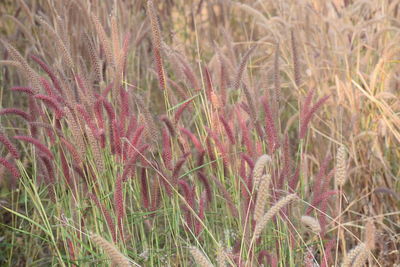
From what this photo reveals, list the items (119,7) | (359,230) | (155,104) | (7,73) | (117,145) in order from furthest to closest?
(155,104), (7,73), (119,7), (359,230), (117,145)

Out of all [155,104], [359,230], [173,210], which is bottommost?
[359,230]

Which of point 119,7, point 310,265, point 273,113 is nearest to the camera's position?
point 310,265

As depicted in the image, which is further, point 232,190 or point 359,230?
point 359,230

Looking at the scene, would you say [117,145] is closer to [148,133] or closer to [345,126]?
[148,133]

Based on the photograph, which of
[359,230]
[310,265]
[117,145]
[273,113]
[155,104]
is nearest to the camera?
[310,265]

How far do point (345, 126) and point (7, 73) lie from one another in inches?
67.5

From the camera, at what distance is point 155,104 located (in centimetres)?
443

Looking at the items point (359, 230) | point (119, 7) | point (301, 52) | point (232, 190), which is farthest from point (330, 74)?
point (232, 190)

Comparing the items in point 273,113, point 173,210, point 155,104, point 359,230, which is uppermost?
point 273,113

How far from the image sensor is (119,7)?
136 inches

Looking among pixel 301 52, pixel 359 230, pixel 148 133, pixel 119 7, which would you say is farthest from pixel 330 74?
pixel 148 133

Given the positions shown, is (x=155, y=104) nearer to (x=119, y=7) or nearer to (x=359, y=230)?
(x=119, y=7)

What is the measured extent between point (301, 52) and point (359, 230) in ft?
3.14

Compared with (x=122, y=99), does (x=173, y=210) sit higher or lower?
lower
